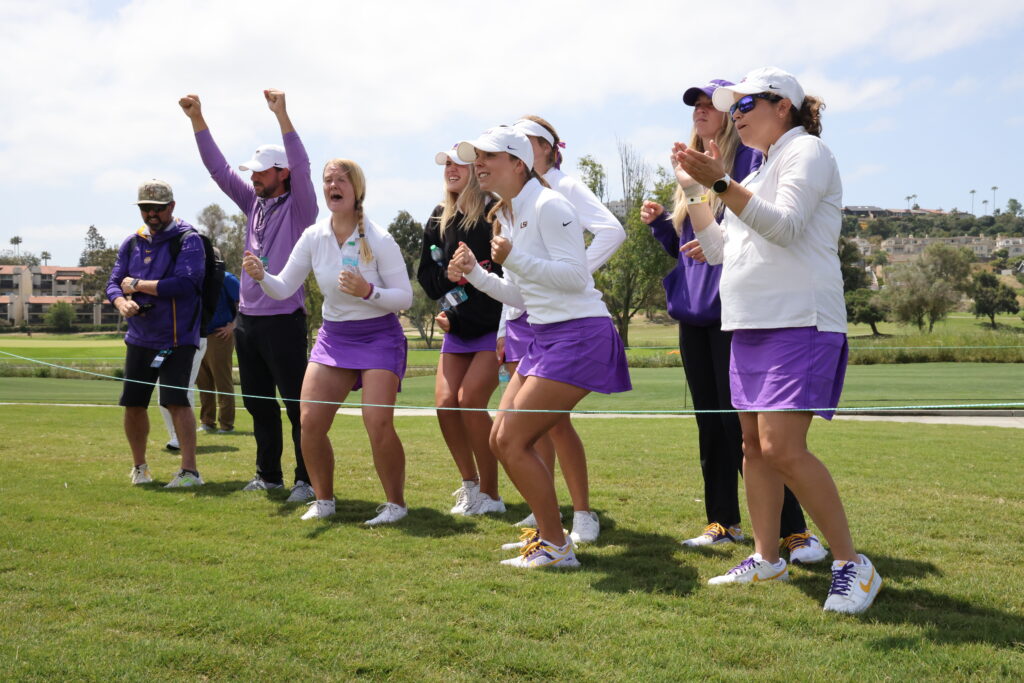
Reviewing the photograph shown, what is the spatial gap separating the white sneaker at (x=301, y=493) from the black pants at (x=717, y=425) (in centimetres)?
276

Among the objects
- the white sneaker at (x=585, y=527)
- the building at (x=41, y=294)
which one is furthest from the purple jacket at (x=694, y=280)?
the building at (x=41, y=294)

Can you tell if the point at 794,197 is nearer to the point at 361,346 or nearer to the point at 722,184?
the point at 722,184

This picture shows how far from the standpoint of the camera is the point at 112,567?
424 cm

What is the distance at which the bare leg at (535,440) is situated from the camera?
4.41 meters

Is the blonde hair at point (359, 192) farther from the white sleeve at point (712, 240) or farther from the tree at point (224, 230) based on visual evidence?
the tree at point (224, 230)

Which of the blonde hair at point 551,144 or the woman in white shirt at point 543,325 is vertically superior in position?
the blonde hair at point 551,144

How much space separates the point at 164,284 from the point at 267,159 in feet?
4.08

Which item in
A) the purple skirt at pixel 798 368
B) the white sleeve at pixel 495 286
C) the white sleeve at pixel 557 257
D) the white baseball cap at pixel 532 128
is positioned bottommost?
the purple skirt at pixel 798 368

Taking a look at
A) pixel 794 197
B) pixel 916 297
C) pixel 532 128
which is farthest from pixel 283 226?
pixel 916 297

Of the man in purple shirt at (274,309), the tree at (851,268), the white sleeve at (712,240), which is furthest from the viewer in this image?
the tree at (851,268)

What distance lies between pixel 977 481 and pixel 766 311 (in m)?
4.28

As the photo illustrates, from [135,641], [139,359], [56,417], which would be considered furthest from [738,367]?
[56,417]

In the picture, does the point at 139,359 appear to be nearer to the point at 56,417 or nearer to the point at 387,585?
the point at 387,585

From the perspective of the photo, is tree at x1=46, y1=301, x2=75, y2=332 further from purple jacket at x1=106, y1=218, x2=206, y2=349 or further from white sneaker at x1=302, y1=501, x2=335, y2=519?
white sneaker at x1=302, y1=501, x2=335, y2=519
